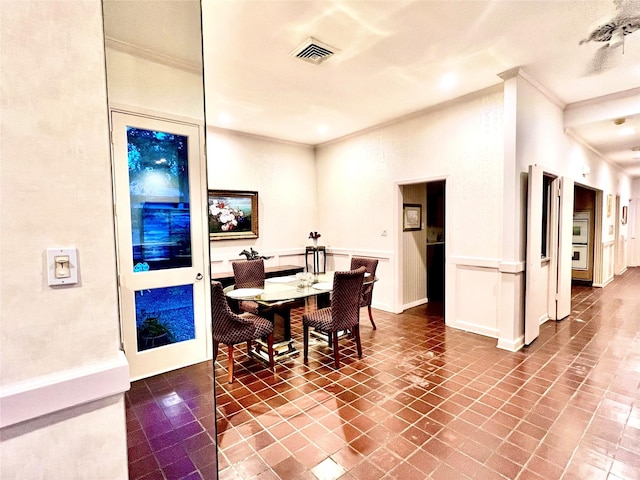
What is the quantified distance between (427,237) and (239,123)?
3.77 metres

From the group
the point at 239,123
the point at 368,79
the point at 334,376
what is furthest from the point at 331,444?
the point at 239,123

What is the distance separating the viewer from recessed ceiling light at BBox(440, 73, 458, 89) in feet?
11.3

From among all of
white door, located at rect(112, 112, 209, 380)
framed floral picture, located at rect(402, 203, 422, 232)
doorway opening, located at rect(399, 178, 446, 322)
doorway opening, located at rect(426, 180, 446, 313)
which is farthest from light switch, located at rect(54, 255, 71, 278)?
doorway opening, located at rect(426, 180, 446, 313)

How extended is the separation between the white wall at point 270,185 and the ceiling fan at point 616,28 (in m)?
4.32

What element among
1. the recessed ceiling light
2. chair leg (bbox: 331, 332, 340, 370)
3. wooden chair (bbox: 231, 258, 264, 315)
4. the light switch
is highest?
the recessed ceiling light

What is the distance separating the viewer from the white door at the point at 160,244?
1.61 m

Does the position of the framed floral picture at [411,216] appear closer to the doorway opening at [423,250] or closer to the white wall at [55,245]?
the doorway opening at [423,250]

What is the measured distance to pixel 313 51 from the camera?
289 cm

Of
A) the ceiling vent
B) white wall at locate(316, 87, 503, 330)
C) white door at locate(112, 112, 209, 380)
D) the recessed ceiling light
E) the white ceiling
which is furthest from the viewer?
white wall at locate(316, 87, 503, 330)

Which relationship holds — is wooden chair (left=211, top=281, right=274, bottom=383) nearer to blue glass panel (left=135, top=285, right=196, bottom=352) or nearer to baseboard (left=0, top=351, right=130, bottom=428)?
blue glass panel (left=135, top=285, right=196, bottom=352)

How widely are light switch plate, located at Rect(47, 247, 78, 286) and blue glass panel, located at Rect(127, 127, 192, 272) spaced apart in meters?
0.67

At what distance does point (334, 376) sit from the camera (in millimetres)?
3002

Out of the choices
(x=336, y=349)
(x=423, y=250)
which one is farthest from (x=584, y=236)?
(x=336, y=349)

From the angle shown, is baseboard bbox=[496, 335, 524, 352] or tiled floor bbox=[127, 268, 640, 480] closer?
tiled floor bbox=[127, 268, 640, 480]
